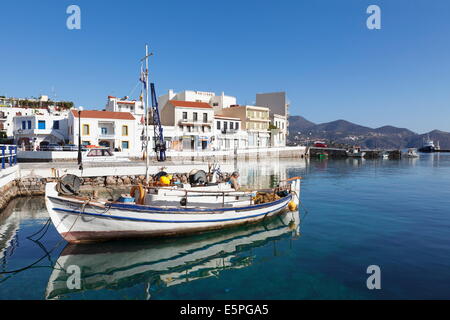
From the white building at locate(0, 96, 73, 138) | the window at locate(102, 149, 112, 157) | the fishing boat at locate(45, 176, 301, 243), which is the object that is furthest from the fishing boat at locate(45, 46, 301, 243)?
the white building at locate(0, 96, 73, 138)

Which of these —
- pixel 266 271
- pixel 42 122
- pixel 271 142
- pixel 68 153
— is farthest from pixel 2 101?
pixel 266 271

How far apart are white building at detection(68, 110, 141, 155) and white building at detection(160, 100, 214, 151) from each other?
11.6 metres

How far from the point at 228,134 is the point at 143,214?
57.2 metres

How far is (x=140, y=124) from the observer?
54625 mm

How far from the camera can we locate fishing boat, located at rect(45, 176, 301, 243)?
38.8 ft

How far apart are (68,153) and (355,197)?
33510mm

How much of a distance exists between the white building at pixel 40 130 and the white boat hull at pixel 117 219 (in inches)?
1534

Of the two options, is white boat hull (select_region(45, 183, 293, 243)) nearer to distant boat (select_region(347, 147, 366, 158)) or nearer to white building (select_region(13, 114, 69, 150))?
white building (select_region(13, 114, 69, 150))

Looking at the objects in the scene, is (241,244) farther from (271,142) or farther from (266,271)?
(271,142)

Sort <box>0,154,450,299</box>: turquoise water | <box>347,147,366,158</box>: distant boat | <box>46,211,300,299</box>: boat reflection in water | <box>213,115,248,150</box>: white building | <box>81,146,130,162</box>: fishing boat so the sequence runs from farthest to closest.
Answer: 1. <box>347,147,366,158</box>: distant boat
2. <box>213,115,248,150</box>: white building
3. <box>81,146,130,162</box>: fishing boat
4. <box>46,211,300,299</box>: boat reflection in water
5. <box>0,154,450,299</box>: turquoise water

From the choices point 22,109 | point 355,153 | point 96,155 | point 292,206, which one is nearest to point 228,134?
point 96,155

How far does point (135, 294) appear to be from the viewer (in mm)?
8773

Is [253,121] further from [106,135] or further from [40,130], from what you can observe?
[40,130]

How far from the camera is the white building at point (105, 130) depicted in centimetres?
4447
